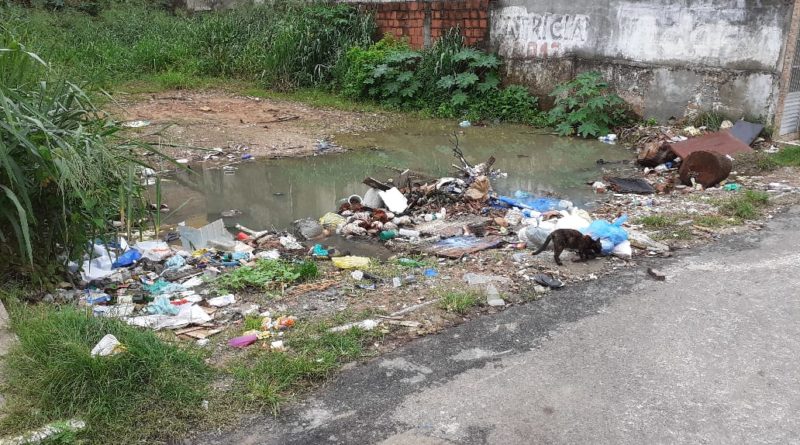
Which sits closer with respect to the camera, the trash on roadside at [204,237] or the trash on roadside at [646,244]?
the trash on roadside at [646,244]

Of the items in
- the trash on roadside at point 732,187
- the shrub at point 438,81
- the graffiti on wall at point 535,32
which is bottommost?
the trash on roadside at point 732,187

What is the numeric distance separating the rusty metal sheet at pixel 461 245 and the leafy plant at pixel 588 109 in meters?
5.22

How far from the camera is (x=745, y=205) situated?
563 centimetres

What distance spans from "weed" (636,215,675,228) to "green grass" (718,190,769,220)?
0.62m

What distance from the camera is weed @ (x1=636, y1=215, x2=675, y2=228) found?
5.30 meters

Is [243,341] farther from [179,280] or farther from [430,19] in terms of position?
[430,19]

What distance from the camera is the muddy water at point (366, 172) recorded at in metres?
6.56

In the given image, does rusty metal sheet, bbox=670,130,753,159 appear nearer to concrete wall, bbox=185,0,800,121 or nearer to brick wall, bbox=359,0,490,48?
concrete wall, bbox=185,0,800,121

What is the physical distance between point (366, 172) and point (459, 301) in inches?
169

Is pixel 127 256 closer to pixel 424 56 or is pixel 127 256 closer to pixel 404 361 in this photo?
pixel 404 361

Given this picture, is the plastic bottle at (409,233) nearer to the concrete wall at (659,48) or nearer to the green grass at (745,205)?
the green grass at (745,205)

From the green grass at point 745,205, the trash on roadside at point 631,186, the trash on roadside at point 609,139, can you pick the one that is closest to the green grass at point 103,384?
the green grass at point 745,205

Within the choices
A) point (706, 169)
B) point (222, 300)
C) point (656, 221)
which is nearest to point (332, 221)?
point (222, 300)

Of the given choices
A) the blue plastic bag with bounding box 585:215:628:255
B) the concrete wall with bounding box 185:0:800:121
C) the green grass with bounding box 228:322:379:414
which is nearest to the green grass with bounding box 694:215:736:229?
the blue plastic bag with bounding box 585:215:628:255
